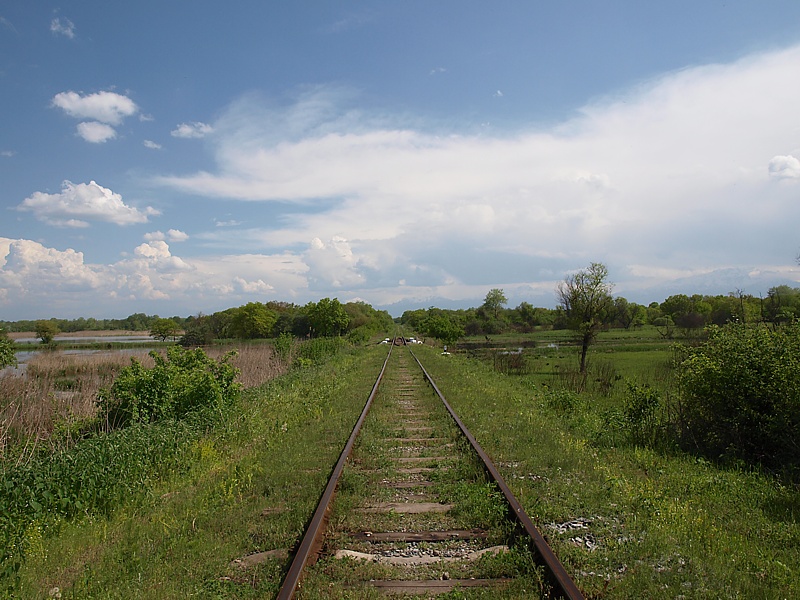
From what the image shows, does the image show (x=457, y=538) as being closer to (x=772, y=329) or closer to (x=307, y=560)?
(x=307, y=560)

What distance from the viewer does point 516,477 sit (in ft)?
21.3

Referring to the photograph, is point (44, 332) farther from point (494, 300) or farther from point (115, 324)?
point (494, 300)

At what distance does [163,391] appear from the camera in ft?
33.9

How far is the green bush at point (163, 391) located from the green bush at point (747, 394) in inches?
358

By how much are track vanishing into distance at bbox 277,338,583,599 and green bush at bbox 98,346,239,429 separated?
433cm

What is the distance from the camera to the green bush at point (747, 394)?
25.7 ft

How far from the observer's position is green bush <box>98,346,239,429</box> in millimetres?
9820

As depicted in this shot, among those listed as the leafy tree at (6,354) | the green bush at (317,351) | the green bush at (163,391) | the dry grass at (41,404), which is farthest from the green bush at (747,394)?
the green bush at (317,351)

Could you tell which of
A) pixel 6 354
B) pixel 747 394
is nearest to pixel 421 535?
pixel 747 394

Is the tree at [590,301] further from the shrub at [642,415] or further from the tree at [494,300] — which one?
the tree at [494,300]

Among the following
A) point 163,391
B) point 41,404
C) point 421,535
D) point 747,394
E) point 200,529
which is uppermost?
point 747,394

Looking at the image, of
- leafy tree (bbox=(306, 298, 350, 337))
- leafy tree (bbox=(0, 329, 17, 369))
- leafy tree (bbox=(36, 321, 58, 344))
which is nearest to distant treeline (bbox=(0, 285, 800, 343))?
leafy tree (bbox=(306, 298, 350, 337))

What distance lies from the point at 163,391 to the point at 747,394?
10280 millimetres

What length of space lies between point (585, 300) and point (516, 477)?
90.3 ft
